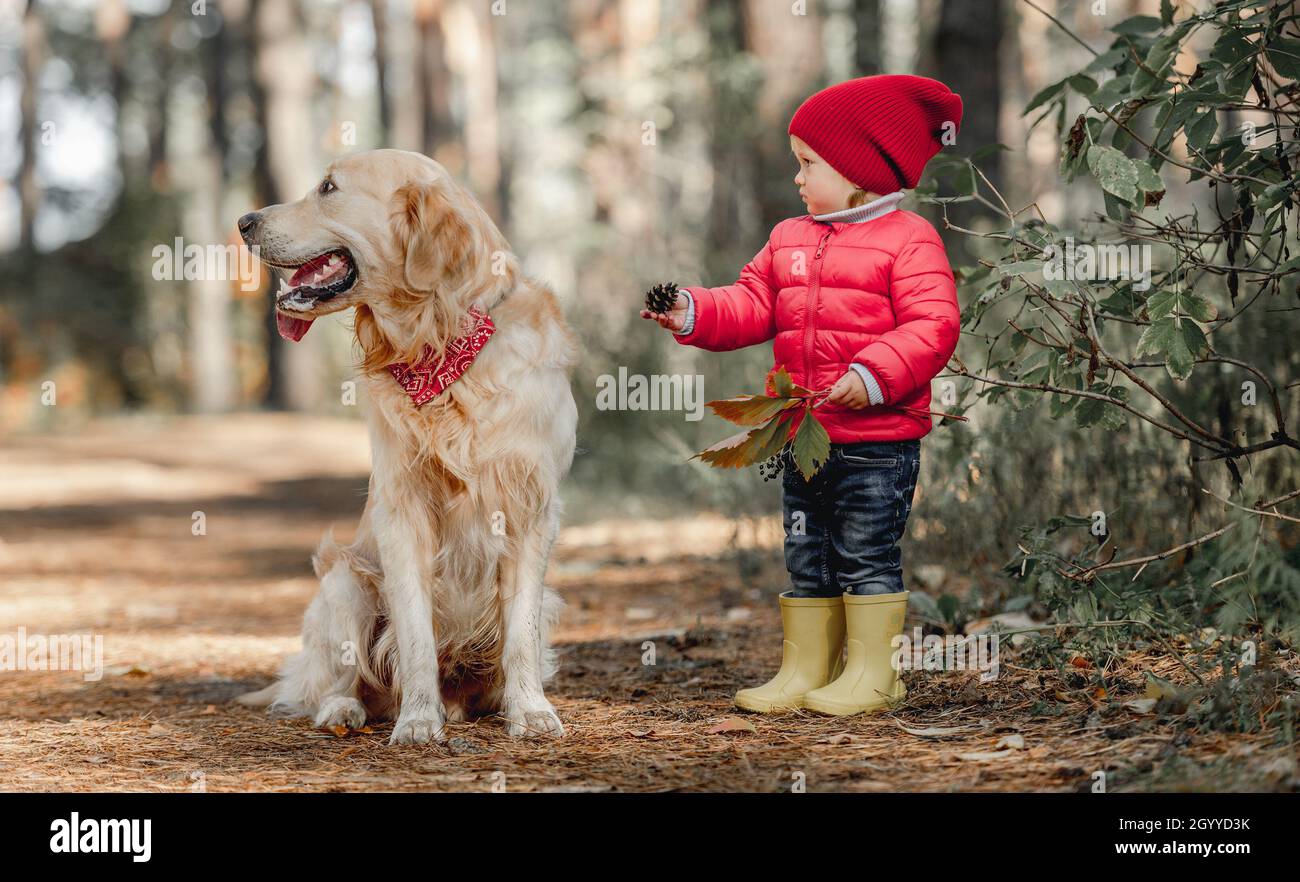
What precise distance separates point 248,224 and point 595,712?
185 cm

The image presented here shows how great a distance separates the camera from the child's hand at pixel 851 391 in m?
3.58

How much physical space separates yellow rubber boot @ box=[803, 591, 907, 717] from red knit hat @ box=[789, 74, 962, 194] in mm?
1255

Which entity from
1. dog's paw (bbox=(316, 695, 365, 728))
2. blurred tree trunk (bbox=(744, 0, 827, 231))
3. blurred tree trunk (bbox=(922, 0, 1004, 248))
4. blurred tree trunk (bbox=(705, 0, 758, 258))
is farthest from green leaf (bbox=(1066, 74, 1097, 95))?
blurred tree trunk (bbox=(744, 0, 827, 231))

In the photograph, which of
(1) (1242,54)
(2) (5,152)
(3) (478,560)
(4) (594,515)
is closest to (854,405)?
(3) (478,560)

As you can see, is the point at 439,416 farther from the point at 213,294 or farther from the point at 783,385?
the point at 213,294

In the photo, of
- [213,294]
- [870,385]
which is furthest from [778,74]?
[213,294]

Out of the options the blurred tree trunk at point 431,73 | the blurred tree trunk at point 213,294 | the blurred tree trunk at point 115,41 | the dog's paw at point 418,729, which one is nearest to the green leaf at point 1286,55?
the dog's paw at point 418,729

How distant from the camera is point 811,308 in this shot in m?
3.82

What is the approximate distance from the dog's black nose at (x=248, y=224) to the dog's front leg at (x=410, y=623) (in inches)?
37.1

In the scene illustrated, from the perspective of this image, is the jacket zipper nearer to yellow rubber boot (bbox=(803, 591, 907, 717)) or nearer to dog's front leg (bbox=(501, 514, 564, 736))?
yellow rubber boot (bbox=(803, 591, 907, 717))

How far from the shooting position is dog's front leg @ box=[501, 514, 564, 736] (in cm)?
390
